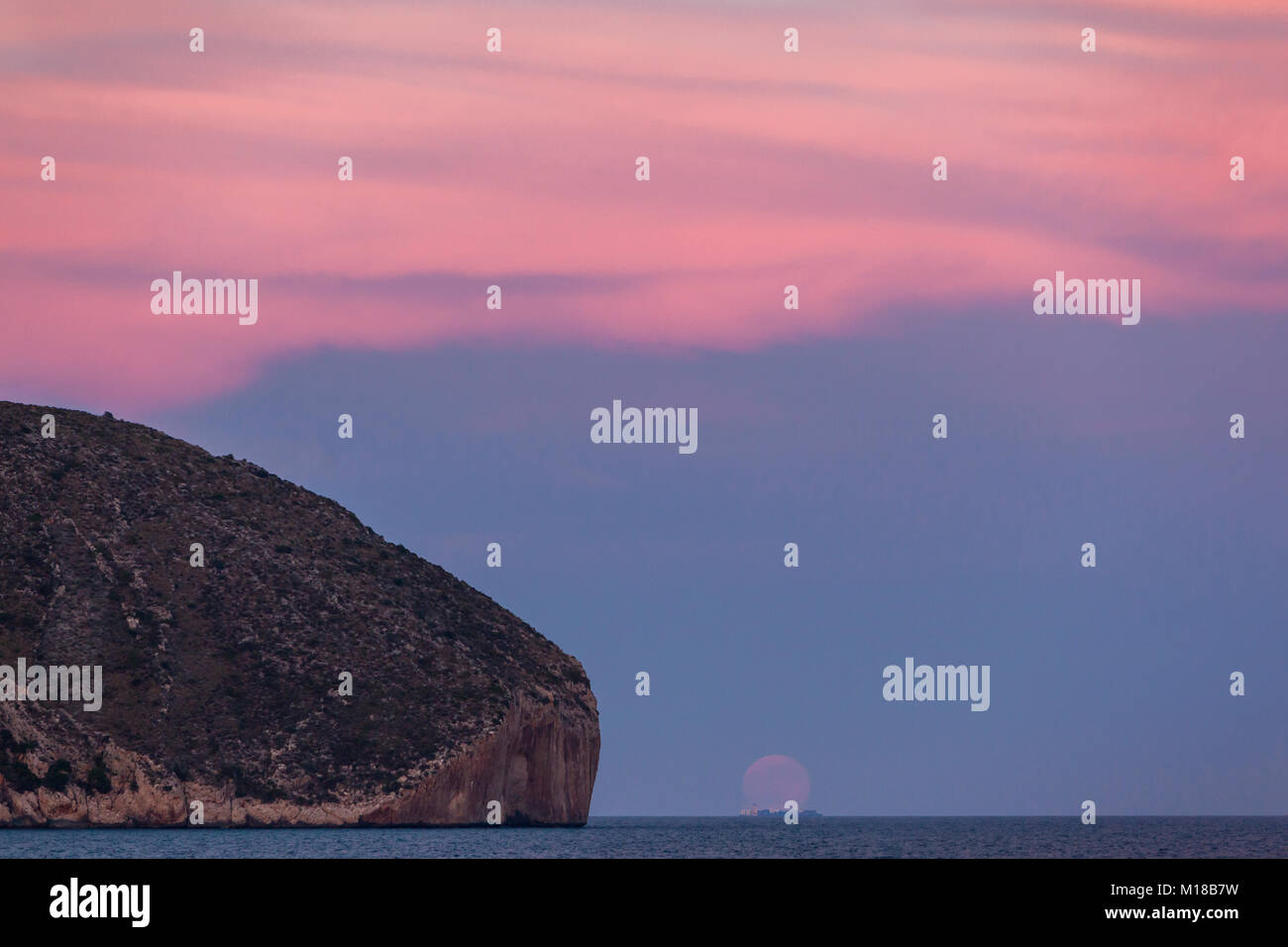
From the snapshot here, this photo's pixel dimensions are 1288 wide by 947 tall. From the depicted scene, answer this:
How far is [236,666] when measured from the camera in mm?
115500

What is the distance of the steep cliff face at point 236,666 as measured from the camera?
347 feet

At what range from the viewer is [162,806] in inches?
4090

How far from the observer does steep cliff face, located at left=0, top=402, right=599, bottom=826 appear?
105750 mm
